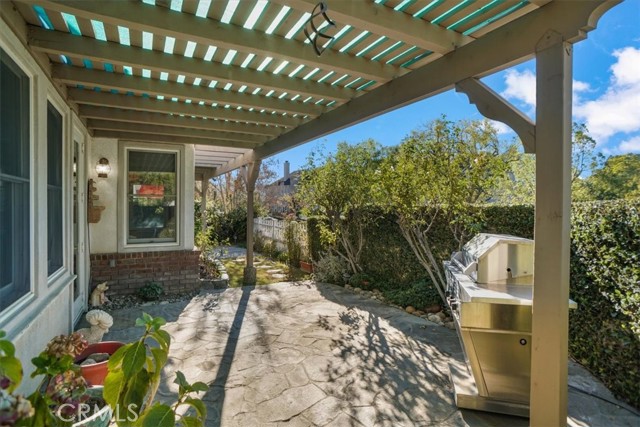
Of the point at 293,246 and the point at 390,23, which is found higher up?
the point at 390,23

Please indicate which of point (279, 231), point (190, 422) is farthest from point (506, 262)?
point (279, 231)

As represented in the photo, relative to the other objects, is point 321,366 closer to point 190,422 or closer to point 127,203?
point 190,422

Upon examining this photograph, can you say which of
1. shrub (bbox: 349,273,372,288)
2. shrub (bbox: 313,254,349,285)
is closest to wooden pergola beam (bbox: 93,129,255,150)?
shrub (bbox: 313,254,349,285)

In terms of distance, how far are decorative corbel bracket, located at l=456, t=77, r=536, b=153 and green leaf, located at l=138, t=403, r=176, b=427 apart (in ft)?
7.87

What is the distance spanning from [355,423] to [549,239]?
6.17 ft

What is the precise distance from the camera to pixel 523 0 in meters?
2.05

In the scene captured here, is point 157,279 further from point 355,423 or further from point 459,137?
point 459,137

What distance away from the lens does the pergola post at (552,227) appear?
1957 mm

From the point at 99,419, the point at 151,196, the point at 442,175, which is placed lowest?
the point at 99,419

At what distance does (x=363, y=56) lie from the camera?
2965mm

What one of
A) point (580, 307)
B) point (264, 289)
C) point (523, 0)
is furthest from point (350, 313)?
point (523, 0)

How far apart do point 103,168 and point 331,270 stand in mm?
4642

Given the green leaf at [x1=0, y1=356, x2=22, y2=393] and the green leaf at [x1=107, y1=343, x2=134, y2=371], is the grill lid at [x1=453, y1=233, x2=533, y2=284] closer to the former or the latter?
the green leaf at [x1=107, y1=343, x2=134, y2=371]

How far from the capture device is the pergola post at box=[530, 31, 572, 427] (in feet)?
6.42
